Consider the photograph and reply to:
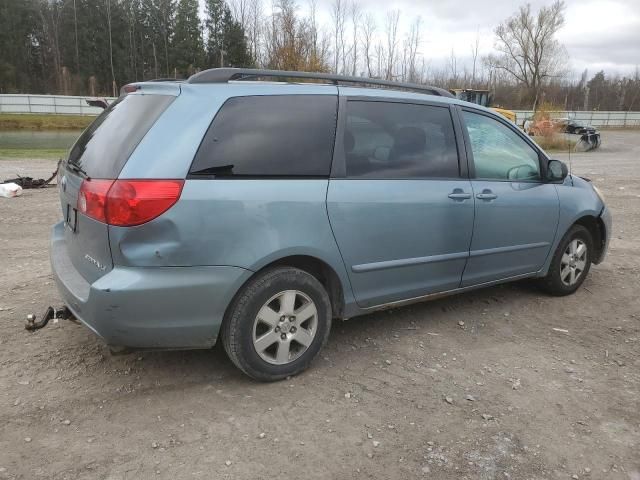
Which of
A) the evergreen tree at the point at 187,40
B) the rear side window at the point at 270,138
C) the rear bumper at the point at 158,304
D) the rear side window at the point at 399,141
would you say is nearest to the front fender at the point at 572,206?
the rear side window at the point at 399,141

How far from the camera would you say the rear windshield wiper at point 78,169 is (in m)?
3.10

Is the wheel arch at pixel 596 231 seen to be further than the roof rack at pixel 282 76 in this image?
Yes

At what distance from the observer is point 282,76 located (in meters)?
3.53

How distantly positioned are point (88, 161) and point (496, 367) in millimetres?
2800

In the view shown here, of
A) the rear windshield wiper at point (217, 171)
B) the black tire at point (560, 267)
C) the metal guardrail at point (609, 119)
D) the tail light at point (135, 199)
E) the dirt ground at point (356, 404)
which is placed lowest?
the dirt ground at point (356, 404)

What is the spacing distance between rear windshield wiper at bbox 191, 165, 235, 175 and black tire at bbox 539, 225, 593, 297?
314cm

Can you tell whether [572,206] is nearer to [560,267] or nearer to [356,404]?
[560,267]

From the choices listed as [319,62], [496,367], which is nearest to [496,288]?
[496,367]

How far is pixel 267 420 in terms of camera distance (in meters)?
2.97

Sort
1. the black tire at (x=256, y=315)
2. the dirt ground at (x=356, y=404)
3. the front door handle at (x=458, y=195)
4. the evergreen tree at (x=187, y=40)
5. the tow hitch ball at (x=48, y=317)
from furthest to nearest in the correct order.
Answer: the evergreen tree at (x=187, y=40)
the front door handle at (x=458, y=195)
the tow hitch ball at (x=48, y=317)
the black tire at (x=256, y=315)
the dirt ground at (x=356, y=404)

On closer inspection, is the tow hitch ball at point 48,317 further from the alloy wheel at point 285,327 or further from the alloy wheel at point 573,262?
the alloy wheel at point 573,262

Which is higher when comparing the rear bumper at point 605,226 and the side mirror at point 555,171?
the side mirror at point 555,171

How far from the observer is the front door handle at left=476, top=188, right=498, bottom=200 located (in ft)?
13.3

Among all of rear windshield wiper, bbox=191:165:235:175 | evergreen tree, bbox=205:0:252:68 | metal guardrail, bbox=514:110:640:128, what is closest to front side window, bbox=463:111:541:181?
rear windshield wiper, bbox=191:165:235:175
